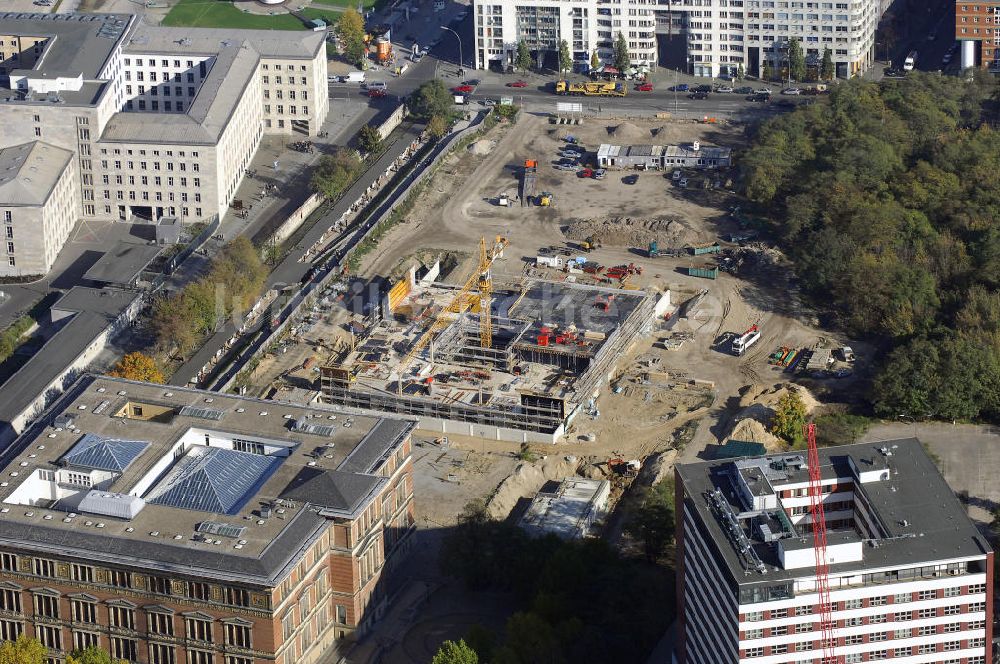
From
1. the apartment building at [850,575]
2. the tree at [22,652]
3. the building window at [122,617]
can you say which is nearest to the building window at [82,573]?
the building window at [122,617]

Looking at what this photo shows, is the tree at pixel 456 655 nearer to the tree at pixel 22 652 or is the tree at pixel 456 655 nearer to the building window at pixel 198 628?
the building window at pixel 198 628

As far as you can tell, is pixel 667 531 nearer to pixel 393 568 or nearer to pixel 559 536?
pixel 559 536

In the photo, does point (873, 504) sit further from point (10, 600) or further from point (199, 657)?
point (10, 600)

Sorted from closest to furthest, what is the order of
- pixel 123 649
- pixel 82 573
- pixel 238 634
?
pixel 238 634 < pixel 82 573 < pixel 123 649

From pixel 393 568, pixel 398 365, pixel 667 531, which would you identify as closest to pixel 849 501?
pixel 667 531

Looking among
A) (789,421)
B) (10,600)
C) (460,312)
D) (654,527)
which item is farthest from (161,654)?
(460,312)

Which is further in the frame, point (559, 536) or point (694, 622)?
point (559, 536)
